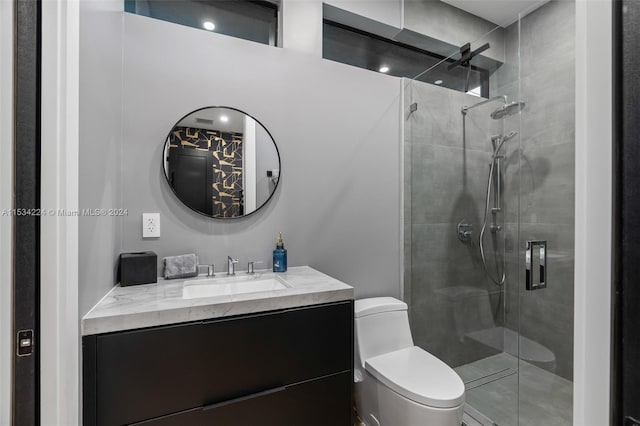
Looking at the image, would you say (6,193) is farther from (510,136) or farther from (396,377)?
(510,136)

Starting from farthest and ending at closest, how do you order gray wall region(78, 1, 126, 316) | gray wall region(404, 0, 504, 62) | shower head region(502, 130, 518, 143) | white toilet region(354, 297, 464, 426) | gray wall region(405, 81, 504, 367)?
gray wall region(404, 0, 504, 62), gray wall region(405, 81, 504, 367), shower head region(502, 130, 518, 143), white toilet region(354, 297, 464, 426), gray wall region(78, 1, 126, 316)

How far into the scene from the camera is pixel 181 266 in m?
1.48

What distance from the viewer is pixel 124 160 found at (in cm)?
143

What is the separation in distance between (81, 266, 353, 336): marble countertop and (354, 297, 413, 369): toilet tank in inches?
17.7

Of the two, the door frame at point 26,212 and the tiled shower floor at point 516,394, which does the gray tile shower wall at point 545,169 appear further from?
the door frame at point 26,212

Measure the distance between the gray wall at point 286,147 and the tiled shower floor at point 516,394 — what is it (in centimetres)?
74

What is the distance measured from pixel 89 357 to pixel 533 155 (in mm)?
2292

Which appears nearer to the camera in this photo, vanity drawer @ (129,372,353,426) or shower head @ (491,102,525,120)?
vanity drawer @ (129,372,353,426)

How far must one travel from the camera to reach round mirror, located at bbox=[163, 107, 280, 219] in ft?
5.08

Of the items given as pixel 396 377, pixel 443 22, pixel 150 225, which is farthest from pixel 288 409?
pixel 443 22

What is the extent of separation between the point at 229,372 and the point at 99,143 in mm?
980

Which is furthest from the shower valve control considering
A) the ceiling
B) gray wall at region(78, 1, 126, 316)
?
gray wall at region(78, 1, 126, 316)

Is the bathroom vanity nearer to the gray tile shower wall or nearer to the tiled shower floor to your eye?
the tiled shower floor

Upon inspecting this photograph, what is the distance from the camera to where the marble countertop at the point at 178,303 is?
986 millimetres
